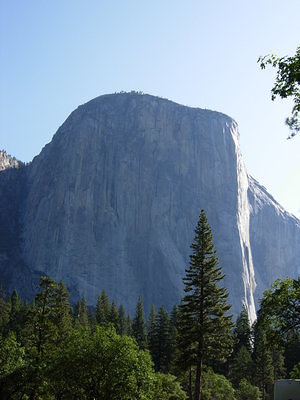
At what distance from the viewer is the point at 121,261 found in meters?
150

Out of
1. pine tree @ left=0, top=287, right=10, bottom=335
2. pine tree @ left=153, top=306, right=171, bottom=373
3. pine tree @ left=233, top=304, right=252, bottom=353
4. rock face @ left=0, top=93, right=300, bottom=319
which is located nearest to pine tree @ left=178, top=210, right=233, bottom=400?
pine tree @ left=153, top=306, right=171, bottom=373

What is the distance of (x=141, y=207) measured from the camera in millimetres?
157500

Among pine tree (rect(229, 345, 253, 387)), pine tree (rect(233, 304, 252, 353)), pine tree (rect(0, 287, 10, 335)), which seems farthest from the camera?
pine tree (rect(0, 287, 10, 335))

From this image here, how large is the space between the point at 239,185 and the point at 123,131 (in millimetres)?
46124

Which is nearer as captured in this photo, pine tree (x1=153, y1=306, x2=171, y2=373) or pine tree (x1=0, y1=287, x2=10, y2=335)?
pine tree (x1=153, y1=306, x2=171, y2=373)

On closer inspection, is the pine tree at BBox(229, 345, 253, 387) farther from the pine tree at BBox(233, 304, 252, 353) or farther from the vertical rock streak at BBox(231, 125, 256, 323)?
the vertical rock streak at BBox(231, 125, 256, 323)

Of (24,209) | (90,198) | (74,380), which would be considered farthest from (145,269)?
(74,380)

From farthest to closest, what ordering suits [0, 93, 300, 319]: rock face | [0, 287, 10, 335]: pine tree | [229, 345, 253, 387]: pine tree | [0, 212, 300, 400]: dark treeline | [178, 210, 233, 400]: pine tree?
1. [0, 93, 300, 319]: rock face
2. [0, 287, 10, 335]: pine tree
3. [229, 345, 253, 387]: pine tree
4. [178, 210, 233, 400]: pine tree
5. [0, 212, 300, 400]: dark treeline

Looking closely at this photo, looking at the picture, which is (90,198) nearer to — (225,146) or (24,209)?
(24,209)

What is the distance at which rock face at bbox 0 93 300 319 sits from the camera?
14738cm

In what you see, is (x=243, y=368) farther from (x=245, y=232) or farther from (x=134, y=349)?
(x=245, y=232)

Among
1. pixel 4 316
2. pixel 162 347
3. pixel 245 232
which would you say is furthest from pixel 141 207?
pixel 162 347

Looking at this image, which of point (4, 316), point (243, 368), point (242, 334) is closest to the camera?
point (243, 368)

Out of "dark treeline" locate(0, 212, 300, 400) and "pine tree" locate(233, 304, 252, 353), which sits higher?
"pine tree" locate(233, 304, 252, 353)
